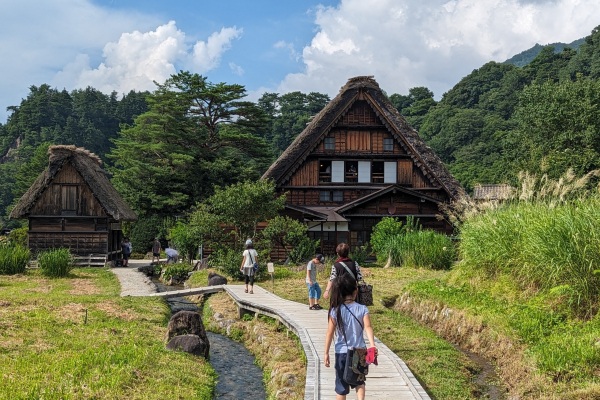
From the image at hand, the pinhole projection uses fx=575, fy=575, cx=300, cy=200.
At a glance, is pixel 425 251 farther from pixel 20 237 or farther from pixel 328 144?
pixel 20 237

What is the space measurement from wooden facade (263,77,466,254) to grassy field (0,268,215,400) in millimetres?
16660

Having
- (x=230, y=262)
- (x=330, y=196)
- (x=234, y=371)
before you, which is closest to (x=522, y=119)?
(x=330, y=196)

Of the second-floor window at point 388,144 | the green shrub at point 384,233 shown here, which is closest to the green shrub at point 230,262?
the green shrub at point 384,233

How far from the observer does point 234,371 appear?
1129 centimetres

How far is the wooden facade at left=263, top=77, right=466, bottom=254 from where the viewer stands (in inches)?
1264

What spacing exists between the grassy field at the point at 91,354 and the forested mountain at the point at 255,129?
11.2 m

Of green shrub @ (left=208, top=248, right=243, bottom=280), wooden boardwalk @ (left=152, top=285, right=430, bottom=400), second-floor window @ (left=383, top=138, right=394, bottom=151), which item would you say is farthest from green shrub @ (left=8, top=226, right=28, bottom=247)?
wooden boardwalk @ (left=152, top=285, right=430, bottom=400)

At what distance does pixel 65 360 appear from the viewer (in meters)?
9.62

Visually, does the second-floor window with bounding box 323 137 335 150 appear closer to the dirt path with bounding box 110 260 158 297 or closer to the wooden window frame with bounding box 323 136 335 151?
the wooden window frame with bounding box 323 136 335 151

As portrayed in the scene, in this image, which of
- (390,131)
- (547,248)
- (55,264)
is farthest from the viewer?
(390,131)

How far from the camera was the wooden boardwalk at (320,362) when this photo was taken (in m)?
7.65

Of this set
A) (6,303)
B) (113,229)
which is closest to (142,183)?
(113,229)

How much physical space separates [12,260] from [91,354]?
16.7 meters

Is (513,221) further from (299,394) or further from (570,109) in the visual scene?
(570,109)
